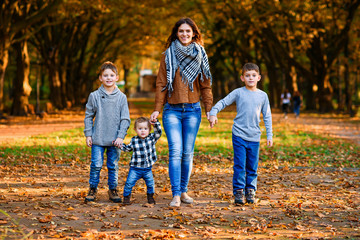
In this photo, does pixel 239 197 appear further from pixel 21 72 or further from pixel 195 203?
pixel 21 72

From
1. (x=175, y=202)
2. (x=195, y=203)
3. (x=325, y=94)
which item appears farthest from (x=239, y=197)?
(x=325, y=94)

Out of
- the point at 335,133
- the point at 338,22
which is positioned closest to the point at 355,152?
the point at 335,133

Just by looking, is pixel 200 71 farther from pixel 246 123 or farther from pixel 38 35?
pixel 38 35

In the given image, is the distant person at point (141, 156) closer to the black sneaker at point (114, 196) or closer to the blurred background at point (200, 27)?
the black sneaker at point (114, 196)

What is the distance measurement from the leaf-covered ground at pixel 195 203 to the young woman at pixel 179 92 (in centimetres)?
67

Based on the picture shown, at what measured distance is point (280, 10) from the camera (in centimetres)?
2573

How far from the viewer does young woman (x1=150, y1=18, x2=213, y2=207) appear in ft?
20.2

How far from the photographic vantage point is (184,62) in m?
6.21

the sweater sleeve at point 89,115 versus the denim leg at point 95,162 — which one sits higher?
the sweater sleeve at point 89,115

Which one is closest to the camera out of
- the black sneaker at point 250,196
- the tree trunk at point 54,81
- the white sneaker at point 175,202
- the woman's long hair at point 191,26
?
the white sneaker at point 175,202

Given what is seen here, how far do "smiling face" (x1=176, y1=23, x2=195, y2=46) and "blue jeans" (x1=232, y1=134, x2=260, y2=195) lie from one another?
4.47 ft

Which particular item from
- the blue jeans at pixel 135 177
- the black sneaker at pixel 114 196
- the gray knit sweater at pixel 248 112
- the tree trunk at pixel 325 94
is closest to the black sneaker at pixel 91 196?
the black sneaker at pixel 114 196

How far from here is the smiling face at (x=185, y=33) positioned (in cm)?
614

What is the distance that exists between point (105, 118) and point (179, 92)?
101 centimetres
